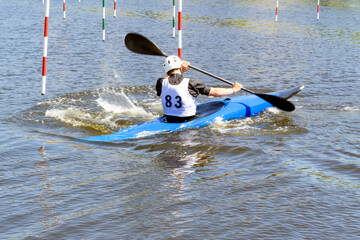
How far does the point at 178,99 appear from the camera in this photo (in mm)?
6898

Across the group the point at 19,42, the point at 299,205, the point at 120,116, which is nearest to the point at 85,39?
the point at 19,42

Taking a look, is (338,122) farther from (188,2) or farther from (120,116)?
(188,2)

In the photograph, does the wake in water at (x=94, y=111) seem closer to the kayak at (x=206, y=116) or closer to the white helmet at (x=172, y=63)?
the kayak at (x=206, y=116)

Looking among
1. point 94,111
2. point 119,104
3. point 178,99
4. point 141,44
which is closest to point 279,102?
point 178,99

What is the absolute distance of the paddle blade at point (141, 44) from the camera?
844 cm

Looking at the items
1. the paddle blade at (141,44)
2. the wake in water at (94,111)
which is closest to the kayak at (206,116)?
the wake in water at (94,111)

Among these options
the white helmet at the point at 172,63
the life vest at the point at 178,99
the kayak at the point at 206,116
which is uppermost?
the white helmet at the point at 172,63

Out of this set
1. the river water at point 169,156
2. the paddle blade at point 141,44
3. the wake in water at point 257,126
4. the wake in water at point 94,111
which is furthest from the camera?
the paddle blade at point 141,44

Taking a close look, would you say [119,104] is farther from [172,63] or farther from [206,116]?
[172,63]

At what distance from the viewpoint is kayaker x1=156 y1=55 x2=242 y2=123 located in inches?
268

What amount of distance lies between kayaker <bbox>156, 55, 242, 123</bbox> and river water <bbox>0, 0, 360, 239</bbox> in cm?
31

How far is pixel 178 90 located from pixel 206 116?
77cm

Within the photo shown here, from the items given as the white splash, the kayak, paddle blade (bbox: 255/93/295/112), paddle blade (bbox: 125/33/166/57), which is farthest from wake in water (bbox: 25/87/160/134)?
paddle blade (bbox: 255/93/295/112)

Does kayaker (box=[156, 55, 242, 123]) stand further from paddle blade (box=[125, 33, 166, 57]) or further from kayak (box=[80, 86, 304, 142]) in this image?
paddle blade (box=[125, 33, 166, 57])
